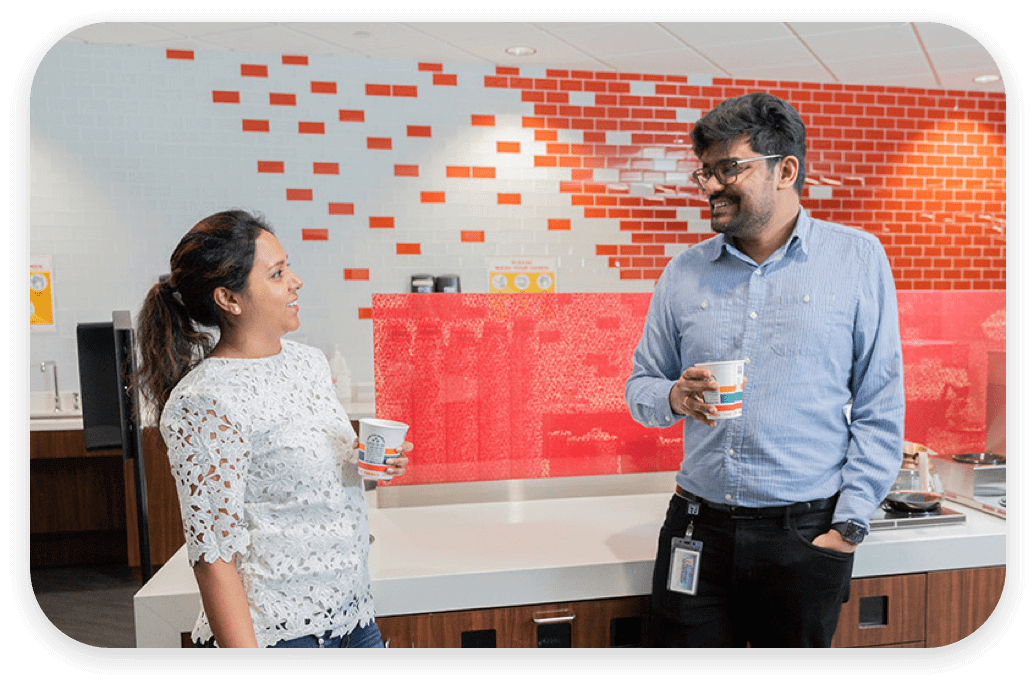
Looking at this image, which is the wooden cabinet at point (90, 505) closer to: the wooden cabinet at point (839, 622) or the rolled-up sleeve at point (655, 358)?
the wooden cabinet at point (839, 622)

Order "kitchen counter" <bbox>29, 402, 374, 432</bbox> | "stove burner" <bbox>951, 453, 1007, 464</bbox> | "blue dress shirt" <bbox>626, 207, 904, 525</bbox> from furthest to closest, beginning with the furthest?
"kitchen counter" <bbox>29, 402, 374, 432</bbox> < "stove burner" <bbox>951, 453, 1007, 464</bbox> < "blue dress shirt" <bbox>626, 207, 904, 525</bbox>

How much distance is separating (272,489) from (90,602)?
3026 millimetres

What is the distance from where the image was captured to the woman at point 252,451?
118 cm

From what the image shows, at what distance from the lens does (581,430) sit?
7.61ft

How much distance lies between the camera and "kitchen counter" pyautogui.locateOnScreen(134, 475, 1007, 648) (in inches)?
66.2

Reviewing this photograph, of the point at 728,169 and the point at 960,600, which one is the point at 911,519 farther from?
the point at 728,169

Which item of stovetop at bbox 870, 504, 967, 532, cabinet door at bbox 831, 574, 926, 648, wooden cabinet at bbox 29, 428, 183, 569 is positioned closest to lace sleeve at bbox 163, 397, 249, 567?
cabinet door at bbox 831, 574, 926, 648

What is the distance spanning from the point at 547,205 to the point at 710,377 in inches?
125

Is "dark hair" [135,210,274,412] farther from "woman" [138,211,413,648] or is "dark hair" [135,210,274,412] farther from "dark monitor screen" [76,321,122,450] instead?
"dark monitor screen" [76,321,122,450]

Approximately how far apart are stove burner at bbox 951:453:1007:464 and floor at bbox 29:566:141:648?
3140 millimetres

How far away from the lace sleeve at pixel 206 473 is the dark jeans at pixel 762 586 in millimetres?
910

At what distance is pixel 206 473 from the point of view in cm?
117

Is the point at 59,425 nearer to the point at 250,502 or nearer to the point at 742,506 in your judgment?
the point at 250,502

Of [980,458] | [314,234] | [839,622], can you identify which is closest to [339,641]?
[839,622]
